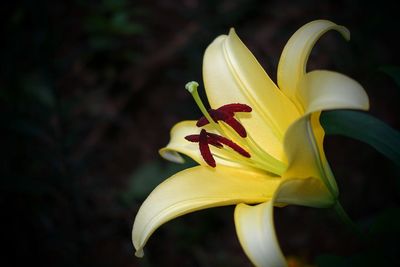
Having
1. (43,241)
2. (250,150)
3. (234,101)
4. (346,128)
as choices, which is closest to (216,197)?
(250,150)


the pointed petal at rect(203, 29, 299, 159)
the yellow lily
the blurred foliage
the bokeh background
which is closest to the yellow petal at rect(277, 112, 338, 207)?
the yellow lily

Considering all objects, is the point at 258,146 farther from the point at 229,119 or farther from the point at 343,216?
the point at 343,216

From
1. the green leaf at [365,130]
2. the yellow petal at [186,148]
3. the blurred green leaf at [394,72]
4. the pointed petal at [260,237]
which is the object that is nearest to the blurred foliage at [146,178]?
the yellow petal at [186,148]

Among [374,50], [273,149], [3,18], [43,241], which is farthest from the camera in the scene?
[3,18]

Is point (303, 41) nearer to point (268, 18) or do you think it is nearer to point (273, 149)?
point (273, 149)

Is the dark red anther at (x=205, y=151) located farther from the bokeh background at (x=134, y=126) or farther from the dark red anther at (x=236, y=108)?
the bokeh background at (x=134, y=126)

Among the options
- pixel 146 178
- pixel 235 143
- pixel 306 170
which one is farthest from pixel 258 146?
pixel 146 178
